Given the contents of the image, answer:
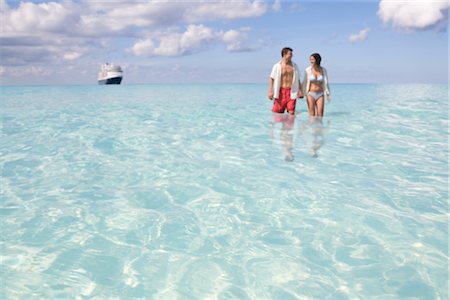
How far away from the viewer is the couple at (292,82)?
11.3m

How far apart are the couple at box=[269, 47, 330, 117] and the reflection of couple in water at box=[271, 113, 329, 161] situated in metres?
0.74

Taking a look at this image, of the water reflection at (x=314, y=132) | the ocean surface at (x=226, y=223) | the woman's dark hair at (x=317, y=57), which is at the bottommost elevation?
the ocean surface at (x=226, y=223)

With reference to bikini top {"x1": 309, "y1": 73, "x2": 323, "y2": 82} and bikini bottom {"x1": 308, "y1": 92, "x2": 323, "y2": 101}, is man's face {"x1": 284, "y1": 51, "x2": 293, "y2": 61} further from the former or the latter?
bikini bottom {"x1": 308, "y1": 92, "x2": 323, "y2": 101}

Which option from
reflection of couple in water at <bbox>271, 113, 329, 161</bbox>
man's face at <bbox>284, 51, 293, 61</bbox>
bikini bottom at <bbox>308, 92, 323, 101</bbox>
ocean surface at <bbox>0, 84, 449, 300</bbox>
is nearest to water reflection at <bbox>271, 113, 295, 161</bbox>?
reflection of couple in water at <bbox>271, 113, 329, 161</bbox>

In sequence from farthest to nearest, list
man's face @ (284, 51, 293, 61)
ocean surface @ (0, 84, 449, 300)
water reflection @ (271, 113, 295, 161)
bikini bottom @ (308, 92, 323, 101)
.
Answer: bikini bottom @ (308, 92, 323, 101), man's face @ (284, 51, 293, 61), water reflection @ (271, 113, 295, 161), ocean surface @ (0, 84, 449, 300)

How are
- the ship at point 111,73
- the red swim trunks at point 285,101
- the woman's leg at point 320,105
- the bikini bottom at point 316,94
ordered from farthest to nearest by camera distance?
the ship at point 111,73 < the woman's leg at point 320,105 < the bikini bottom at point 316,94 < the red swim trunks at point 285,101

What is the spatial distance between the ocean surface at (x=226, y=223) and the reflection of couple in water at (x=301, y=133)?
0.12 metres

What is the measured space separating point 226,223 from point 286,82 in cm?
825

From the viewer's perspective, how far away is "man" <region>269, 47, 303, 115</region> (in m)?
11.3

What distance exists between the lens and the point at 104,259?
3.34 meters

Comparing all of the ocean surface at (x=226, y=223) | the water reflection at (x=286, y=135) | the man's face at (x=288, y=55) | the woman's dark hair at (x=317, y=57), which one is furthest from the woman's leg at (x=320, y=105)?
the ocean surface at (x=226, y=223)

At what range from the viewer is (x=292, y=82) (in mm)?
11469

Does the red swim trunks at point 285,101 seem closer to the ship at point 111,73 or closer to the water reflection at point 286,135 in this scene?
the water reflection at point 286,135

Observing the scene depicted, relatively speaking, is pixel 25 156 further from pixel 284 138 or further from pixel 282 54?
pixel 282 54
